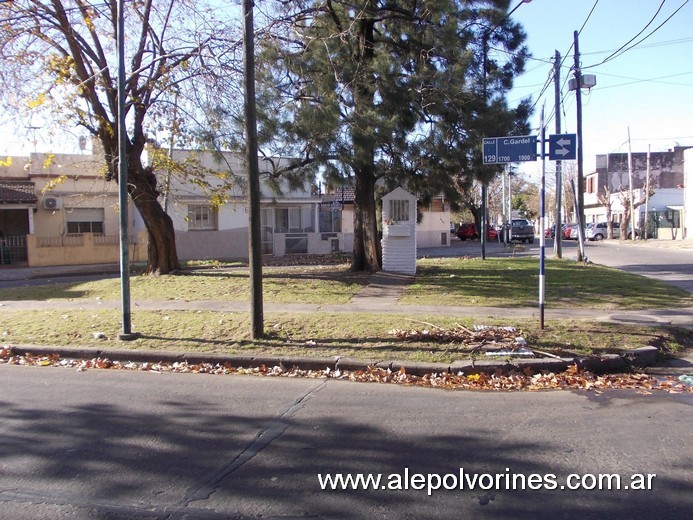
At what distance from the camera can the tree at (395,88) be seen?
42.1ft

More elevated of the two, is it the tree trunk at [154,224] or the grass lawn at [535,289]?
the tree trunk at [154,224]

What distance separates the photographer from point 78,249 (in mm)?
26594

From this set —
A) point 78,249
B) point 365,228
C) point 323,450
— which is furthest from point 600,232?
point 323,450

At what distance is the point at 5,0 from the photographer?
40.0 ft

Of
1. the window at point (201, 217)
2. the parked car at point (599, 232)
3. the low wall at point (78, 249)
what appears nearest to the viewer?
the low wall at point (78, 249)

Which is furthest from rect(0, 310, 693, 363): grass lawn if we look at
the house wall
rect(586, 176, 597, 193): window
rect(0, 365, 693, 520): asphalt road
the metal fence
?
rect(586, 176, 597, 193): window

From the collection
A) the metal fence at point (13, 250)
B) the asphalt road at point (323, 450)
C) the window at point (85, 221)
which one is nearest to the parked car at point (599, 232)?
the window at point (85, 221)

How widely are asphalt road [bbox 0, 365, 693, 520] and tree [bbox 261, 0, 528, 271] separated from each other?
7.62m

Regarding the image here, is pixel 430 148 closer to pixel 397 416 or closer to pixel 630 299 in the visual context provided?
pixel 630 299

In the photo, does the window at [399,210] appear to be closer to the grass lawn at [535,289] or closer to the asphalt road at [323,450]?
the grass lawn at [535,289]

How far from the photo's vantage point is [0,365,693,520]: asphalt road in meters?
3.85

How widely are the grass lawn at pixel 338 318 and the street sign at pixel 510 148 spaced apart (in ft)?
8.94

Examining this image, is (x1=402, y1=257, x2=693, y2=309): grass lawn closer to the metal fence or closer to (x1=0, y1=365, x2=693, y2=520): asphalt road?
→ (x1=0, y1=365, x2=693, y2=520): asphalt road

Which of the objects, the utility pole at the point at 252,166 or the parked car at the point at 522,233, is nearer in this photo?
the utility pole at the point at 252,166
